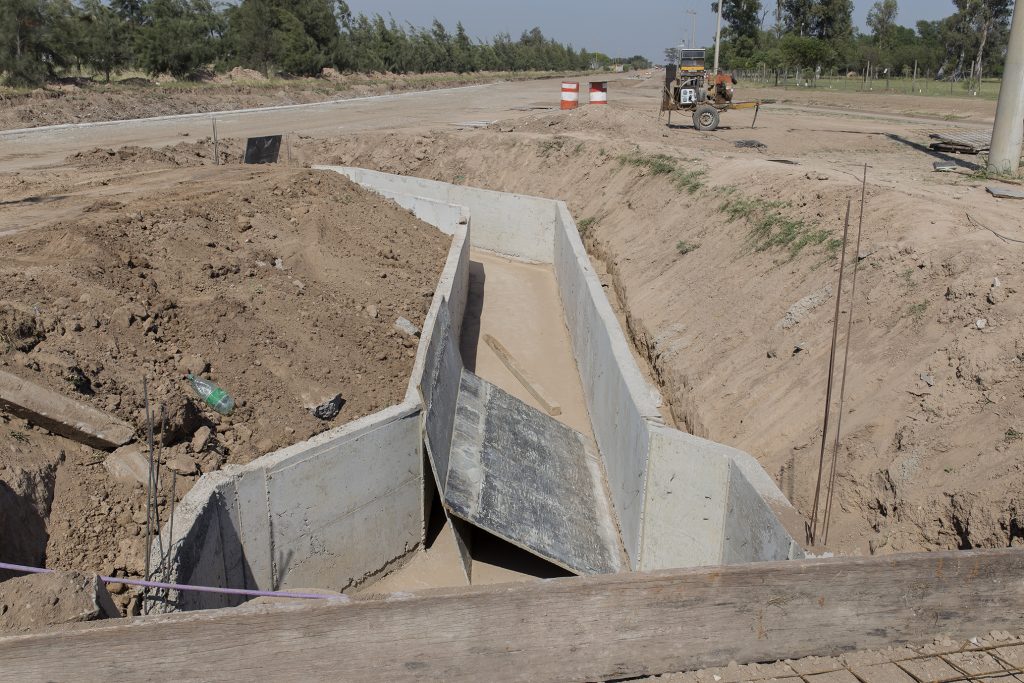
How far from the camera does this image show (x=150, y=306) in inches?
328

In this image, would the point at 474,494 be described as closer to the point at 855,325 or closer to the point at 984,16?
the point at 855,325

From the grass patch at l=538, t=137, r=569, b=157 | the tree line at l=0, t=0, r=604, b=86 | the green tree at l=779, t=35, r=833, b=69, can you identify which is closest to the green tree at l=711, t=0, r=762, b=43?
the green tree at l=779, t=35, r=833, b=69

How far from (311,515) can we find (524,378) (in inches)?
208

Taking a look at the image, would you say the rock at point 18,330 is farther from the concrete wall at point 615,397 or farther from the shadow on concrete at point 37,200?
the shadow on concrete at point 37,200

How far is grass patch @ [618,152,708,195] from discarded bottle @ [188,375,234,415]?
30.3 feet

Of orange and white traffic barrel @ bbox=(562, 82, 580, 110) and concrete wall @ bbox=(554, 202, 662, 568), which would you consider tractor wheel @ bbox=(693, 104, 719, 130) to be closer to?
orange and white traffic barrel @ bbox=(562, 82, 580, 110)

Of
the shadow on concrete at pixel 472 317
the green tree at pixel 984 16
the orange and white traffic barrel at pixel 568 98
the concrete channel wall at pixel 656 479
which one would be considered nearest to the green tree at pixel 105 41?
the orange and white traffic barrel at pixel 568 98

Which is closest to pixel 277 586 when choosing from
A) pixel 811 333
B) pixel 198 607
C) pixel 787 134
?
pixel 198 607

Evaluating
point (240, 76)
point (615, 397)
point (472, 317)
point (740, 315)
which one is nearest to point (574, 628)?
point (615, 397)

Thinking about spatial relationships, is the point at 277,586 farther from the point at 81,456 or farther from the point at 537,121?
the point at 537,121

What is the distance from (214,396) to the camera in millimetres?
7441

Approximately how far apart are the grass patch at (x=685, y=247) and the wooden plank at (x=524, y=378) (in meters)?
3.01

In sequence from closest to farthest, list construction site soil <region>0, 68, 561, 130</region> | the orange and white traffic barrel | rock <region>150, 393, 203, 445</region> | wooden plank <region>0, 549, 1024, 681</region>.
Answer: wooden plank <region>0, 549, 1024, 681</region>
rock <region>150, 393, 203, 445</region>
construction site soil <region>0, 68, 561, 130</region>
the orange and white traffic barrel

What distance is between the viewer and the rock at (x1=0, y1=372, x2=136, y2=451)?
6.00 m
